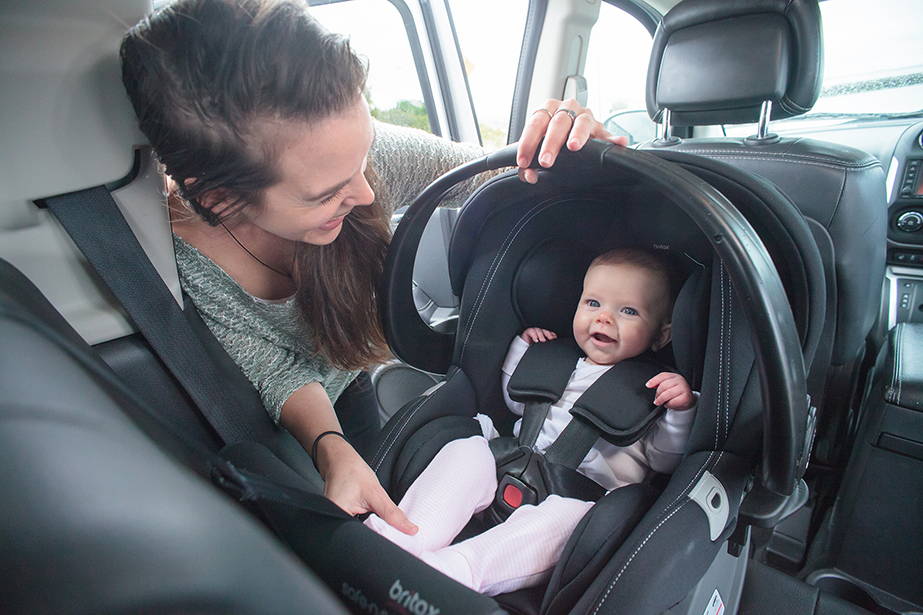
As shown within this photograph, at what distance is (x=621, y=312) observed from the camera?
113 cm

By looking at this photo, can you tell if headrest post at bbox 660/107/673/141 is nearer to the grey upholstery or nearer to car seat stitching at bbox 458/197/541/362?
the grey upholstery

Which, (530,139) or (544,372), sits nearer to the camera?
(530,139)

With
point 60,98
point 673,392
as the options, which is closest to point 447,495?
point 673,392

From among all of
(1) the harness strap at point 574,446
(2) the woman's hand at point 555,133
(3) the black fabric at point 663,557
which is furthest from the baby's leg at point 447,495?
(2) the woman's hand at point 555,133

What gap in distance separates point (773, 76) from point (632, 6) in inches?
42.9

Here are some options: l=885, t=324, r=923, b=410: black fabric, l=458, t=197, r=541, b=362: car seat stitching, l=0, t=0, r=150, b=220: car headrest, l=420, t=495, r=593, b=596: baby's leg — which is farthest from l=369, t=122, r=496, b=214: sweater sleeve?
l=885, t=324, r=923, b=410: black fabric

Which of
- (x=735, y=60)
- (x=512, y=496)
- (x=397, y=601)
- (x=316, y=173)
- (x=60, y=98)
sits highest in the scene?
(x=735, y=60)

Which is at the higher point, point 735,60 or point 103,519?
point 735,60

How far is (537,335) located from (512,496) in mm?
404

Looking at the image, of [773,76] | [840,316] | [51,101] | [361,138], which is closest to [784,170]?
[773,76]

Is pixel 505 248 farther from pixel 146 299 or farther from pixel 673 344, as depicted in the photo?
pixel 146 299

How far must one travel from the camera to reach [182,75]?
697mm

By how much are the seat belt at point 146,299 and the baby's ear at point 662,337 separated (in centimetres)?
90

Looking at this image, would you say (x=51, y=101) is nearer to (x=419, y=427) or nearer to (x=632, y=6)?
(x=419, y=427)
